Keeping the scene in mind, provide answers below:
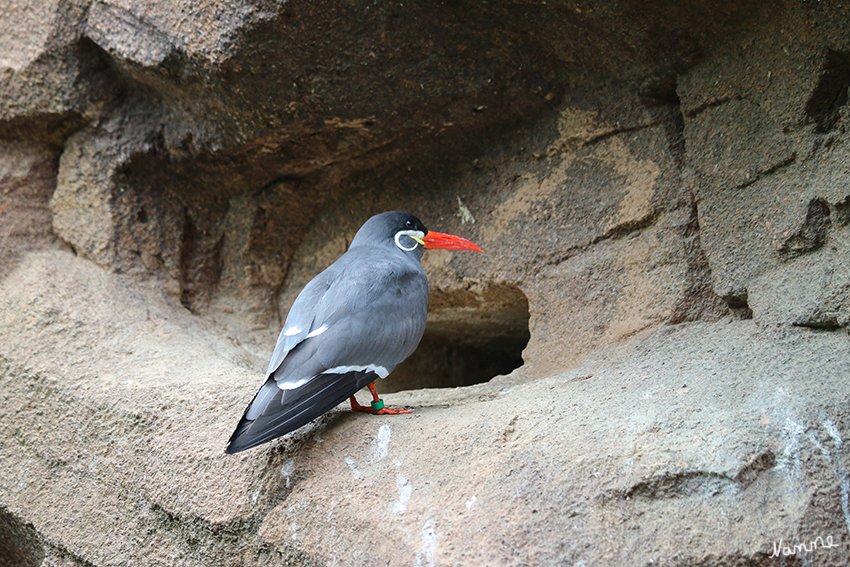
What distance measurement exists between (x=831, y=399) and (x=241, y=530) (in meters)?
1.90

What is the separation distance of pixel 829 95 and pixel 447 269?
6.45 ft

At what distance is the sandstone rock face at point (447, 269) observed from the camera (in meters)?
1.80

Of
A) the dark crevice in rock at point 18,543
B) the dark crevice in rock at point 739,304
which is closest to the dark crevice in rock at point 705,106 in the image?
the dark crevice in rock at point 739,304

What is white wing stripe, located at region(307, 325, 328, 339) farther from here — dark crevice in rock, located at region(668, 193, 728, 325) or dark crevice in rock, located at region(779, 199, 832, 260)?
dark crevice in rock, located at region(779, 199, 832, 260)

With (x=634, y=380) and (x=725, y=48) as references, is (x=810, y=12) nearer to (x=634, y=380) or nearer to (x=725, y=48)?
(x=725, y=48)

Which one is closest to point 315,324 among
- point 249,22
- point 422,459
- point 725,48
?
point 422,459

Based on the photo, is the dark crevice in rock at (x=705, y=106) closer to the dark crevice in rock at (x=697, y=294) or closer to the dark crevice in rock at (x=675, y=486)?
the dark crevice in rock at (x=697, y=294)

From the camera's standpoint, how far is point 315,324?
2.29 metres

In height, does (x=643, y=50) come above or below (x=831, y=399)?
above

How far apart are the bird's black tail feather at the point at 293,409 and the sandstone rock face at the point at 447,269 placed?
0.56 feet

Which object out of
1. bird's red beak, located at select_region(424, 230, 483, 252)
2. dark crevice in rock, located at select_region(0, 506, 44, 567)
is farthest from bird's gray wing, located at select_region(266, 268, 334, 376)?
dark crevice in rock, located at select_region(0, 506, 44, 567)

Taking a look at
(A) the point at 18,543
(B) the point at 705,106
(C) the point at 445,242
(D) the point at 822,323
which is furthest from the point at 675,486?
(A) the point at 18,543

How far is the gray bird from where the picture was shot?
201 centimetres

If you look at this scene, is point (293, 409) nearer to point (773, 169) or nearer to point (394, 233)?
point (394, 233)
